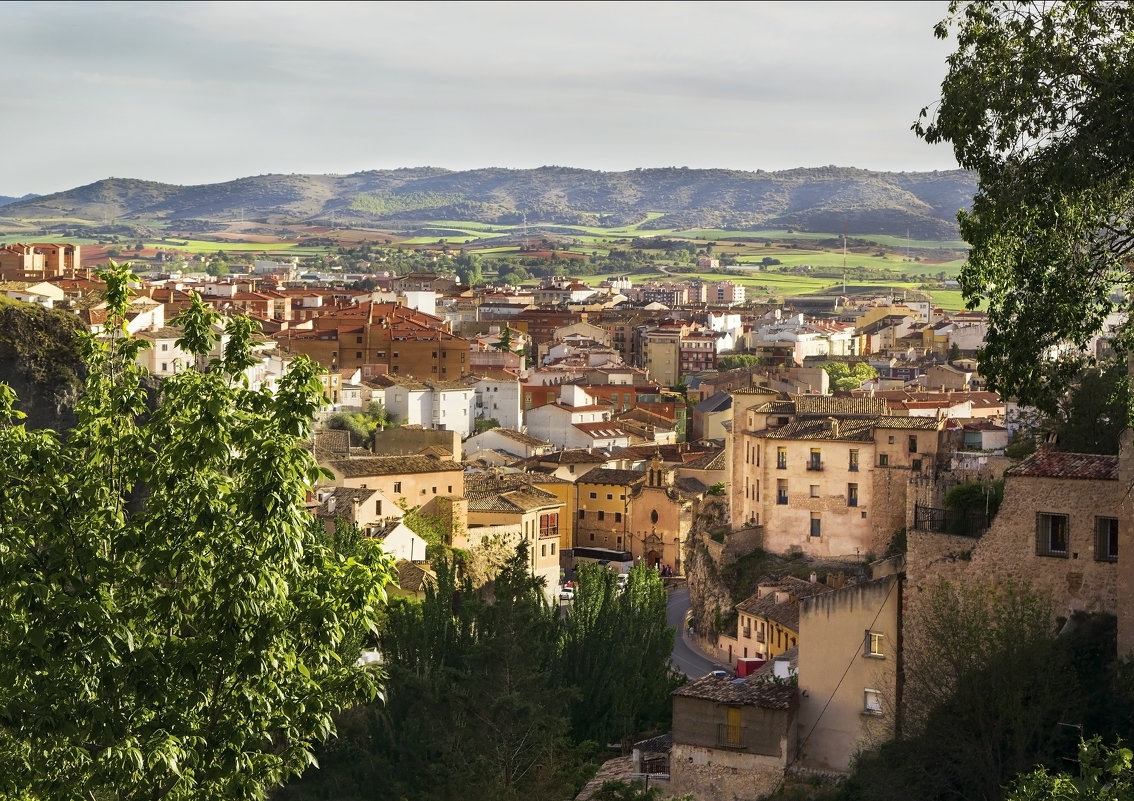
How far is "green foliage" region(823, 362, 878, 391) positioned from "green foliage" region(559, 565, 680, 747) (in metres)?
52.7

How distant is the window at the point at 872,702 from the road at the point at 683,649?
13104 millimetres

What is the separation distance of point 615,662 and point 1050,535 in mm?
11693

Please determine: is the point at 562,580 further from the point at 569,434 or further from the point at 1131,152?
the point at 1131,152

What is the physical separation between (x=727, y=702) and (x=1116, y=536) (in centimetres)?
556

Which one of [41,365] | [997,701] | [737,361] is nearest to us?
[997,701]

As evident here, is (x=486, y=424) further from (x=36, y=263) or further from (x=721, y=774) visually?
(x=721, y=774)

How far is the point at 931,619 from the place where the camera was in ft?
68.9

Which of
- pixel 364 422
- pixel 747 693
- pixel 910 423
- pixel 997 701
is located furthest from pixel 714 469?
pixel 997 701

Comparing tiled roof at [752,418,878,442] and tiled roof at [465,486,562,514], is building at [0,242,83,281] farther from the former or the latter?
tiled roof at [752,418,878,442]

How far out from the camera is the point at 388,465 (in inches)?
2008

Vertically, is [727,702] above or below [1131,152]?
below

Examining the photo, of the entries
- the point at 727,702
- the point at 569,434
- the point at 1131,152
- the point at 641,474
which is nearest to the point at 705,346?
the point at 569,434

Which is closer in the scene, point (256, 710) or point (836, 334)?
point (256, 710)

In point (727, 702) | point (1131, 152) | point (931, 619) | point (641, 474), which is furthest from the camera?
point (641, 474)
